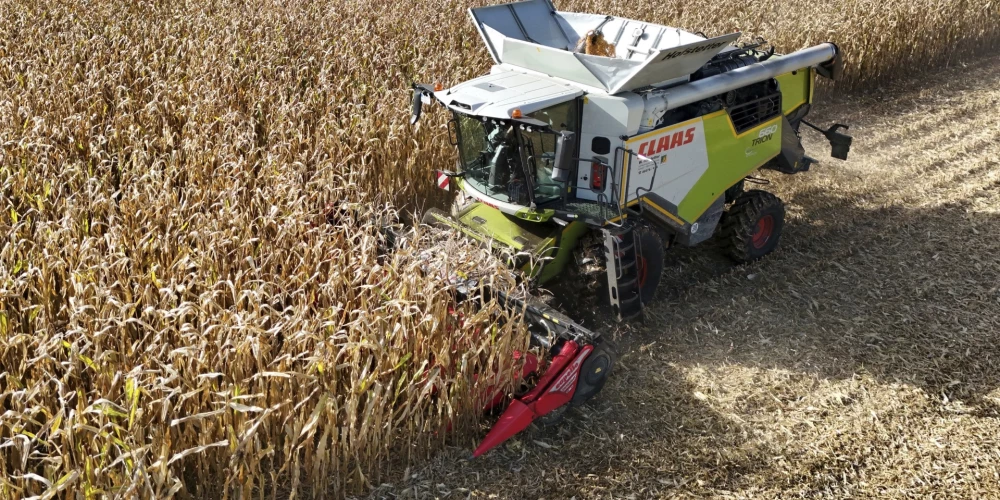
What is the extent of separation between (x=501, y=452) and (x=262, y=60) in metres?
5.96

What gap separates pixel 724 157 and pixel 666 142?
85 centimetres

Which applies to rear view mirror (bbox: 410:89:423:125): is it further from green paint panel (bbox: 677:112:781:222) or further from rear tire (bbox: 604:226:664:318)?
green paint panel (bbox: 677:112:781:222)

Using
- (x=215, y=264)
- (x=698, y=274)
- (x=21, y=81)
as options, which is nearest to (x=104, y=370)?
(x=215, y=264)

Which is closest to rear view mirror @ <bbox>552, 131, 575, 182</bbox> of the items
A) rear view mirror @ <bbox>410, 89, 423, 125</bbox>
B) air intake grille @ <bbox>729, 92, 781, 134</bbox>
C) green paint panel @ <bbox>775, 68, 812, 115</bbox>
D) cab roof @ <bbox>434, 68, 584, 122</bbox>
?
cab roof @ <bbox>434, 68, 584, 122</bbox>

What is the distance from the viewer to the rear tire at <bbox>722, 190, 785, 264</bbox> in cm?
671

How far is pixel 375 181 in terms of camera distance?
23.5 feet

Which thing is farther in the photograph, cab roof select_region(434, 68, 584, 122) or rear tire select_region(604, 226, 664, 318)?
rear tire select_region(604, 226, 664, 318)

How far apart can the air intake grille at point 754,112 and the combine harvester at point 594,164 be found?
16 mm

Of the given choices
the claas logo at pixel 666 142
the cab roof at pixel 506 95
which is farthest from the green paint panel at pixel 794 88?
the cab roof at pixel 506 95

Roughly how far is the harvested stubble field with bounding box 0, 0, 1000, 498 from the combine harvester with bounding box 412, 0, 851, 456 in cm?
40

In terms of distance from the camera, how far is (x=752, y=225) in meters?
6.68

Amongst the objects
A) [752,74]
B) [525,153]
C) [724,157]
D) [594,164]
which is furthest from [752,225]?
[525,153]

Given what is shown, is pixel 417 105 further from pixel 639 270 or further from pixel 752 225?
pixel 752 225

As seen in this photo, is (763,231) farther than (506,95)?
Yes
